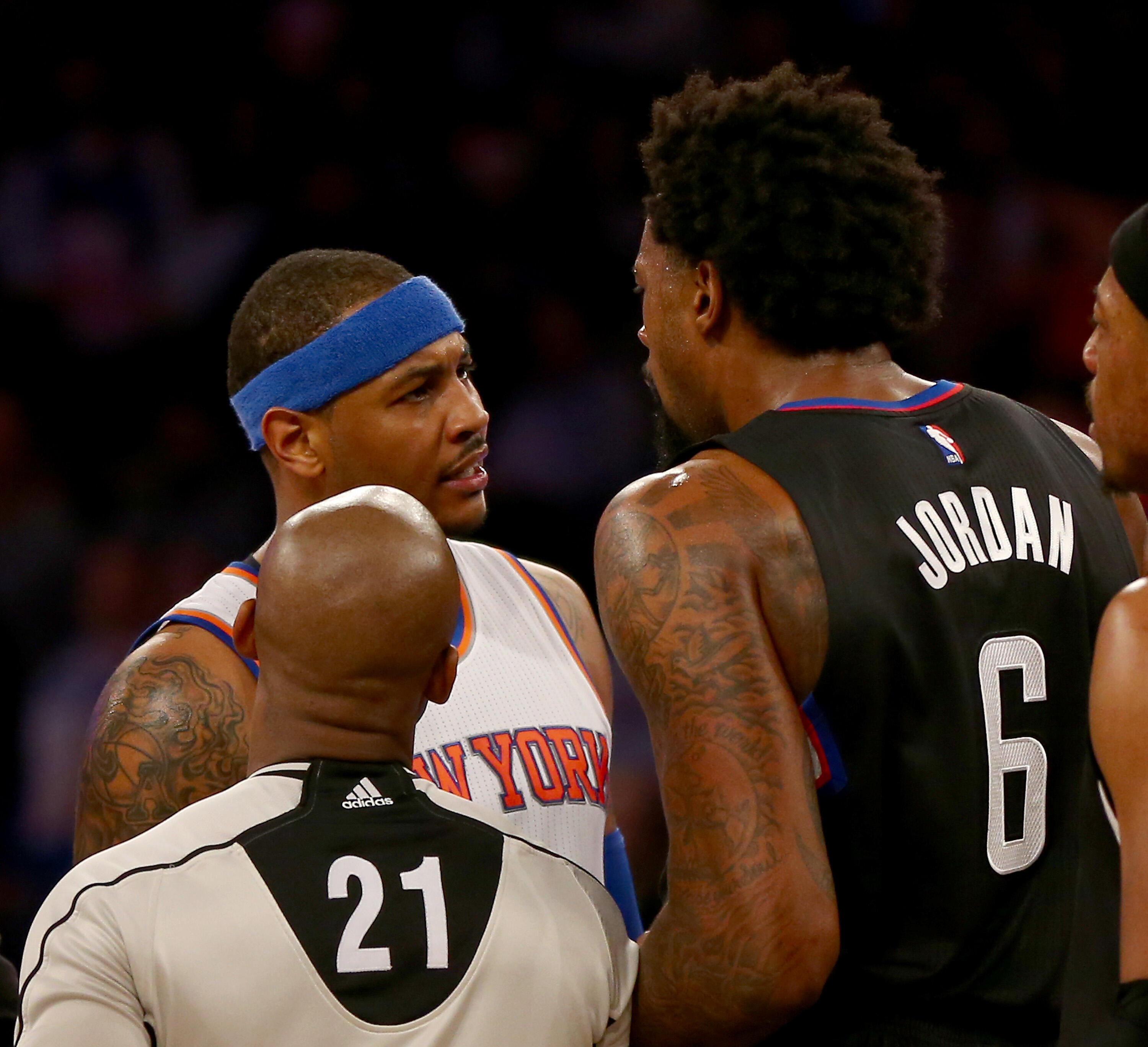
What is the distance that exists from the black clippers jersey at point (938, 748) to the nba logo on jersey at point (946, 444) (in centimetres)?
6

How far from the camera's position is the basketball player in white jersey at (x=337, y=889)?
1717 mm

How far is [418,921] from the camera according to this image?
1.78 m

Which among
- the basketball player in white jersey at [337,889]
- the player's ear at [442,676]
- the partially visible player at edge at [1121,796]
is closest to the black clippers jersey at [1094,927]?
the partially visible player at edge at [1121,796]

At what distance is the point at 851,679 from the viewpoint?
2260 mm

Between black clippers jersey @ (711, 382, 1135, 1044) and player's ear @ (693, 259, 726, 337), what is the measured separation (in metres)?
0.30

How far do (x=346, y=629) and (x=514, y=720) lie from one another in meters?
1.06

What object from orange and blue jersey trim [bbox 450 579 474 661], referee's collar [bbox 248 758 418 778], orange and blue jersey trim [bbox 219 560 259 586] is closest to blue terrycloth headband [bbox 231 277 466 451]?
orange and blue jersey trim [bbox 219 560 259 586]

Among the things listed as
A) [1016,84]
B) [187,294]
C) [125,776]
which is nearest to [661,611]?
[125,776]

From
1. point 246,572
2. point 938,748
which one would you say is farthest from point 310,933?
point 246,572

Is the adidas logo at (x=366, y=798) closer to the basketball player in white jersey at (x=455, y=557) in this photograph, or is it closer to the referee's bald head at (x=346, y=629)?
the referee's bald head at (x=346, y=629)

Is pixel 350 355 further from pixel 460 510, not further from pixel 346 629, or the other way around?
pixel 346 629

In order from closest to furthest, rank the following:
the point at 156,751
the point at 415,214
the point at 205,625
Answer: the point at 156,751, the point at 205,625, the point at 415,214

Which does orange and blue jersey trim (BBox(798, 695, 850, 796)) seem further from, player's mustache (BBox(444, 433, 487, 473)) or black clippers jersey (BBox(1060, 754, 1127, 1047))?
player's mustache (BBox(444, 433, 487, 473))

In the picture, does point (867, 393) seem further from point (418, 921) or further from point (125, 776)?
point (125, 776)
